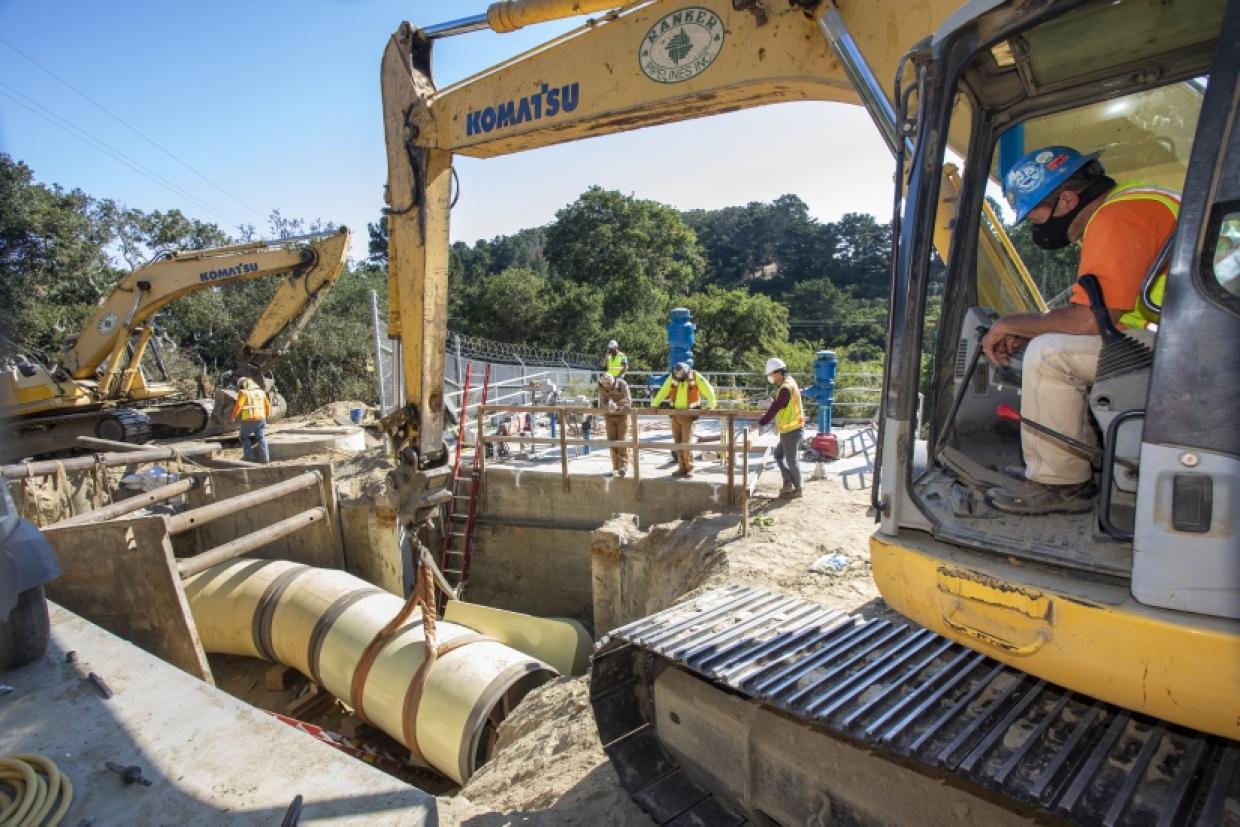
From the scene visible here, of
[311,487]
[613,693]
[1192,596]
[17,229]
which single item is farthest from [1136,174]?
[17,229]

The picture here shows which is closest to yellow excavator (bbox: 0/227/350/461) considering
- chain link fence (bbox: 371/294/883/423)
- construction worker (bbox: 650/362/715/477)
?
chain link fence (bbox: 371/294/883/423)

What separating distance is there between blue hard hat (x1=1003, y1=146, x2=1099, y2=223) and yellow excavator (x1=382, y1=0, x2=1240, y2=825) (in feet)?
0.98

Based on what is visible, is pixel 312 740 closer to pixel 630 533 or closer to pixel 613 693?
pixel 613 693

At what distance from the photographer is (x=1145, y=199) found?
6.75ft

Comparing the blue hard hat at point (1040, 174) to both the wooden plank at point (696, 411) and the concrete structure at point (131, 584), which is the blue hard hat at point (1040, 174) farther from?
the concrete structure at point (131, 584)

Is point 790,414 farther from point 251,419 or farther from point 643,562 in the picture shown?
point 251,419

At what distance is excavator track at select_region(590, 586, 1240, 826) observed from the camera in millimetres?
1948

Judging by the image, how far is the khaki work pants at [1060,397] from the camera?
7.09 feet

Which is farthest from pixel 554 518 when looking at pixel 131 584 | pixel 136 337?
pixel 136 337

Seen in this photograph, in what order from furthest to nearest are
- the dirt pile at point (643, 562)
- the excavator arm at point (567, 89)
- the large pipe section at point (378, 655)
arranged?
the dirt pile at point (643, 562)
the large pipe section at point (378, 655)
the excavator arm at point (567, 89)

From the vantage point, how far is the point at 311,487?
762 cm

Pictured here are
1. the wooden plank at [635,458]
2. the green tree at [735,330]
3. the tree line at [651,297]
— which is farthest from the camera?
the tree line at [651,297]

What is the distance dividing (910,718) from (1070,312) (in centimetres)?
151

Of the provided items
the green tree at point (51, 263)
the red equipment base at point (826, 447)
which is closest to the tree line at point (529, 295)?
the green tree at point (51, 263)
